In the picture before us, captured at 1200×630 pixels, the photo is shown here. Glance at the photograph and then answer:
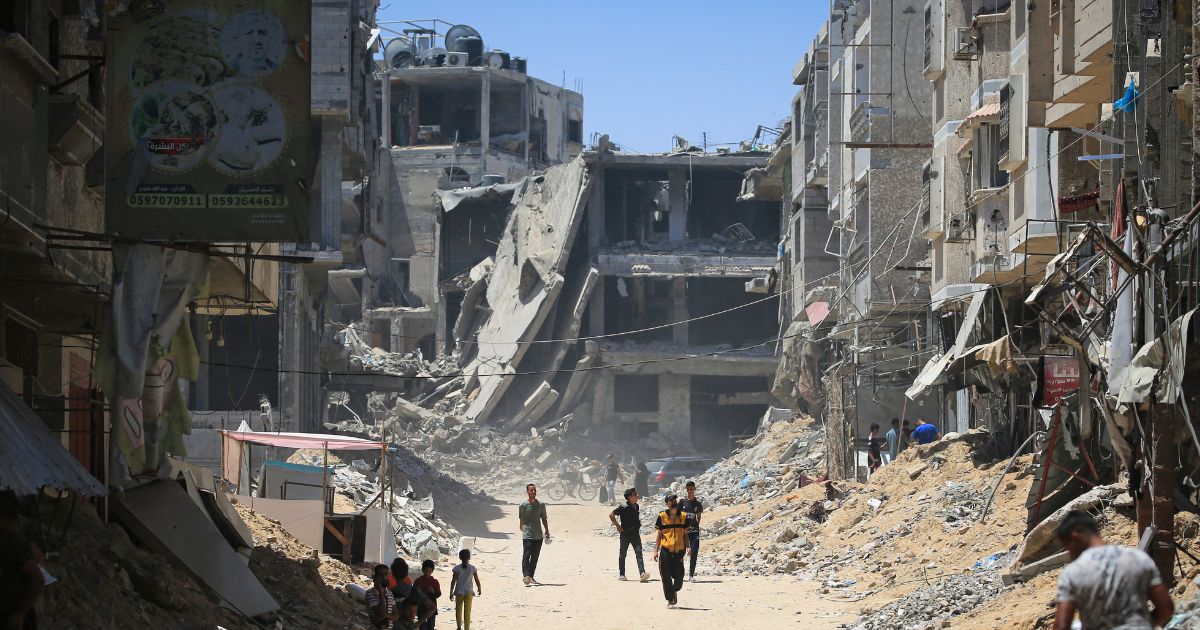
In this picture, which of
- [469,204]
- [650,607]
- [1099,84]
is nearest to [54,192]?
[650,607]

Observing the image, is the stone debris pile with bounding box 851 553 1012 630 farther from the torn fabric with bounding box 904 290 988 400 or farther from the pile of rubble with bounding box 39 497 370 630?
the torn fabric with bounding box 904 290 988 400

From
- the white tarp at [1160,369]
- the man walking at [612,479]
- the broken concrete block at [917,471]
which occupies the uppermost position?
the white tarp at [1160,369]

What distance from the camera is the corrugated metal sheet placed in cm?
1013

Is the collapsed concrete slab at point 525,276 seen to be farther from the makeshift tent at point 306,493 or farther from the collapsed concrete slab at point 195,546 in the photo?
the collapsed concrete slab at point 195,546

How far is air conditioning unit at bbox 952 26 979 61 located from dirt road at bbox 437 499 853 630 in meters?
9.98

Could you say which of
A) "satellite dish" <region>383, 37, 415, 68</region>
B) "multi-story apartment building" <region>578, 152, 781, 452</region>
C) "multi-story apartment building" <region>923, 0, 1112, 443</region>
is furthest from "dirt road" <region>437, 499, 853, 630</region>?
"satellite dish" <region>383, 37, 415, 68</region>

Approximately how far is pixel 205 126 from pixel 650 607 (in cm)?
796

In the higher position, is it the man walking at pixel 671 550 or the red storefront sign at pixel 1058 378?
the red storefront sign at pixel 1058 378

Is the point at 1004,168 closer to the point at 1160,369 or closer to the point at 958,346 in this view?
the point at 958,346

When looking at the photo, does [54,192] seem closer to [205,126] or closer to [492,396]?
[205,126]

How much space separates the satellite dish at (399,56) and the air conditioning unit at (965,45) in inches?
2215

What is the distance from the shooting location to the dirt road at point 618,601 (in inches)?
655

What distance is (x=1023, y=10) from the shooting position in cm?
2095

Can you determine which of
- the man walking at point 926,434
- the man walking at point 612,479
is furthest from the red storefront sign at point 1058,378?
the man walking at point 612,479
